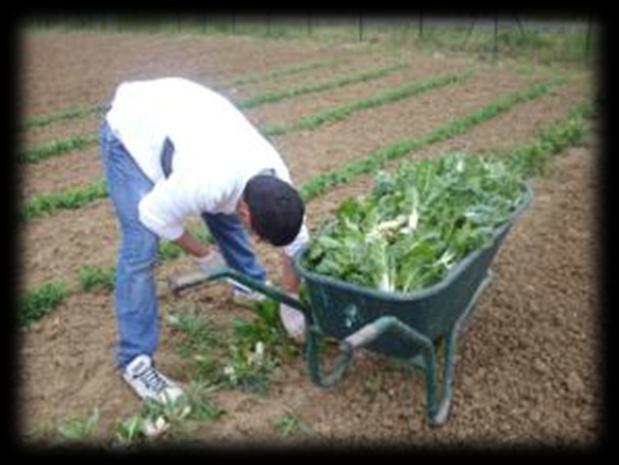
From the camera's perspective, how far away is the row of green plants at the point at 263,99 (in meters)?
8.73

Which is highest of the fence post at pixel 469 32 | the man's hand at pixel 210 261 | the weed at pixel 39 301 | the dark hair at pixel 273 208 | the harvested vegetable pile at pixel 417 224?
the dark hair at pixel 273 208

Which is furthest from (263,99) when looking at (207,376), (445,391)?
(445,391)

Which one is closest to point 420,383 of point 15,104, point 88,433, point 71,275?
point 88,433

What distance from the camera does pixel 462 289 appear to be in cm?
388

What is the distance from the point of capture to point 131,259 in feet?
13.4

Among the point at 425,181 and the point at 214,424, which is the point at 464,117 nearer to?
the point at 425,181

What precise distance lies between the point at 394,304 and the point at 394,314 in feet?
0.26

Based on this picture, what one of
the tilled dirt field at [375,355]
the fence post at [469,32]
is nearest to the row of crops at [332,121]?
the tilled dirt field at [375,355]

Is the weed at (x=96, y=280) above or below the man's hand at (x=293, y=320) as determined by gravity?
below

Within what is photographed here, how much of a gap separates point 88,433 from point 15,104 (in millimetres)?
8395

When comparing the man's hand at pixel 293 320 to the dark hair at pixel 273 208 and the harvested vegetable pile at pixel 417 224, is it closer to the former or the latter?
the harvested vegetable pile at pixel 417 224

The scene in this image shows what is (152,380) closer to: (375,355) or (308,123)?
(375,355)

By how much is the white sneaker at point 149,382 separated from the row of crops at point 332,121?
1.29 metres

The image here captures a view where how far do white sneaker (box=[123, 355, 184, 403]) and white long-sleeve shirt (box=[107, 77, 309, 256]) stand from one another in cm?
73
